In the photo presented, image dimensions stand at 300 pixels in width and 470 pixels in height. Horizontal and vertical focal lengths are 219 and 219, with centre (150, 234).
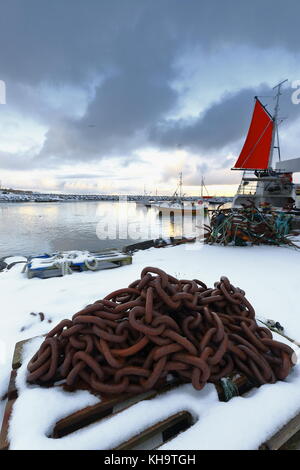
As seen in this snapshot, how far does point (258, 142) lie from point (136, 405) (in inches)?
987

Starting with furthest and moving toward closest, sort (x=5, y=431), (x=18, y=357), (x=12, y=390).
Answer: (x=18, y=357), (x=12, y=390), (x=5, y=431)

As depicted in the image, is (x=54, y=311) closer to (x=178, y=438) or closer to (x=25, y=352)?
(x=25, y=352)

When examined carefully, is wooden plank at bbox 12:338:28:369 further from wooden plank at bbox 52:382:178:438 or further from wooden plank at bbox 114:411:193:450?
wooden plank at bbox 114:411:193:450

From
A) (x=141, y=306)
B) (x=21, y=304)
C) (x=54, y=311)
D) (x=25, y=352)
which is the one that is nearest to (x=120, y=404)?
(x=141, y=306)

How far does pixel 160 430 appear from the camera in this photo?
123 centimetres

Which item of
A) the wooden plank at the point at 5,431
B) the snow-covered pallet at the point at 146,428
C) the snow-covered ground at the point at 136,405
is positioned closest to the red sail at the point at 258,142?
the snow-covered ground at the point at 136,405

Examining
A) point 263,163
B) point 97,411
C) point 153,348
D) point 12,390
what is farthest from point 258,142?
point 12,390

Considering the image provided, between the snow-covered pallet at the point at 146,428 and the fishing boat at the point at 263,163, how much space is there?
16.4 metres

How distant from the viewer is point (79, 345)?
4.95 feet

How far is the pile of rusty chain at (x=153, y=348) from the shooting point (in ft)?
4.64

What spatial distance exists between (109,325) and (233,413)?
3.03 feet

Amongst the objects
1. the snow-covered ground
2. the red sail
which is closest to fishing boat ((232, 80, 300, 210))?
the red sail

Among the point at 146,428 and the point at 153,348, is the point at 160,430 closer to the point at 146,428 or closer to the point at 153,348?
the point at 146,428

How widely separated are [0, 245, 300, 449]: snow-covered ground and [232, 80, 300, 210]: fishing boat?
13271 millimetres
